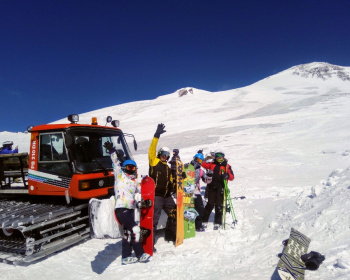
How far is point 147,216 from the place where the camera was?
5426 millimetres

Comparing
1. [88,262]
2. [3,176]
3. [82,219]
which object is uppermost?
[3,176]

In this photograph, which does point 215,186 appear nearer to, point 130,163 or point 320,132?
point 130,163

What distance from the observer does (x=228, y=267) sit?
450 cm

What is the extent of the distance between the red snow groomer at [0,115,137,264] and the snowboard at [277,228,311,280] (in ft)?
13.9

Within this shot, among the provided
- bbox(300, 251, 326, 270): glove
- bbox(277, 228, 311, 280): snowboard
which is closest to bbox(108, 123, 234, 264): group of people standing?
bbox(277, 228, 311, 280): snowboard

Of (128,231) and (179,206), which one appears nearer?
(128,231)

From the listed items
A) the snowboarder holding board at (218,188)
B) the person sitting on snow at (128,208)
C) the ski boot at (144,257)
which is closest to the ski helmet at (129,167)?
Result: the person sitting on snow at (128,208)

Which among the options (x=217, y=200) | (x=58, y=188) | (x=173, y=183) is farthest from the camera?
(x=217, y=200)

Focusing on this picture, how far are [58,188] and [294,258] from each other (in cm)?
517

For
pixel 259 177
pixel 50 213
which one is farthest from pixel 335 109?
pixel 50 213

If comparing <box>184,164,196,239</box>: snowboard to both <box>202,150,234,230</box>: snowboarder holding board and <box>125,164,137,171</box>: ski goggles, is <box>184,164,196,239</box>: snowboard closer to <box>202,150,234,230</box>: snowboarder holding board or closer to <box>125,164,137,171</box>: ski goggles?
<box>202,150,234,230</box>: snowboarder holding board

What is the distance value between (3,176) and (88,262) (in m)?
4.15

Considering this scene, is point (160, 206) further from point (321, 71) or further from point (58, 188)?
point (321, 71)

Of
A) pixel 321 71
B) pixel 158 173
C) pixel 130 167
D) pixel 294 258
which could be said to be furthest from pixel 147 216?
pixel 321 71
